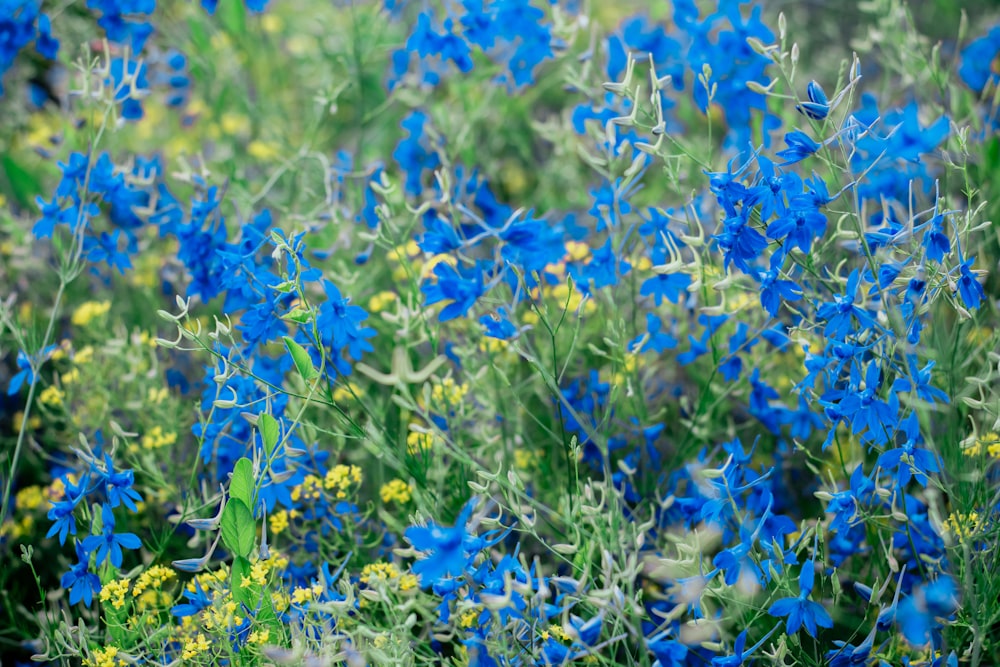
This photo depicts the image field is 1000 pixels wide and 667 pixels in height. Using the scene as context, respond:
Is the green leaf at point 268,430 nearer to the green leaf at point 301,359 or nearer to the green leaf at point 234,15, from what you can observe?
the green leaf at point 301,359

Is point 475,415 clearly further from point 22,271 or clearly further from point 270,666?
point 22,271

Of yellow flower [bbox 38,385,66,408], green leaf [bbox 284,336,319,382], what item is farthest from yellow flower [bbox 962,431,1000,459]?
yellow flower [bbox 38,385,66,408]

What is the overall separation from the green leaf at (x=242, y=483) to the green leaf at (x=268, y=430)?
0.12 feet

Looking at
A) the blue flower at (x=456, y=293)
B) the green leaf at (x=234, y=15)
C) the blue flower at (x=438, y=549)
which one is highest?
the green leaf at (x=234, y=15)

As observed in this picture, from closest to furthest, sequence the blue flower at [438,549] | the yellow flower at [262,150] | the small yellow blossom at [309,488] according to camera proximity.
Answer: the blue flower at [438,549] < the small yellow blossom at [309,488] < the yellow flower at [262,150]

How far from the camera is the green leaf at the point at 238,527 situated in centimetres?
135

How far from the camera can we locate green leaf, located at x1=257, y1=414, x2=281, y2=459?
52.4 inches

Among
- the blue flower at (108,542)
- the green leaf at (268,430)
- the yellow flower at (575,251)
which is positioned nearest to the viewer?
the green leaf at (268,430)

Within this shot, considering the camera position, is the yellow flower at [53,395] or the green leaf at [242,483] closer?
the green leaf at [242,483]

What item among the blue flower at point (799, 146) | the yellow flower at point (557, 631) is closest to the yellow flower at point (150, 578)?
the yellow flower at point (557, 631)

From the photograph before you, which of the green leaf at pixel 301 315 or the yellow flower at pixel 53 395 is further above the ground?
the green leaf at pixel 301 315

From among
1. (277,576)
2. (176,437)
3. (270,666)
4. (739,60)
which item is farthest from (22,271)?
(739,60)

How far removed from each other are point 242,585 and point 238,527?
3.4 inches

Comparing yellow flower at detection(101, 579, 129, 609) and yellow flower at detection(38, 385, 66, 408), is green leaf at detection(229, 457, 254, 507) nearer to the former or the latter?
yellow flower at detection(101, 579, 129, 609)
